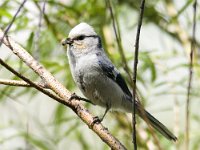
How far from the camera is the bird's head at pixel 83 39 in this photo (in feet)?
7.82

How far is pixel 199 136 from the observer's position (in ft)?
8.80

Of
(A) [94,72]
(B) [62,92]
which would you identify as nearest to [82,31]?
(A) [94,72]

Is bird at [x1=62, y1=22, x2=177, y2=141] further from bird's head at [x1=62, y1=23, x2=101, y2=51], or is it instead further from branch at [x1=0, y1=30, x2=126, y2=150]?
branch at [x1=0, y1=30, x2=126, y2=150]

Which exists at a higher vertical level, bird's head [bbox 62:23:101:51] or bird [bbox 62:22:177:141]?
bird's head [bbox 62:23:101:51]

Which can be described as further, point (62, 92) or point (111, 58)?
point (111, 58)

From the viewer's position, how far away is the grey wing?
2357 mm

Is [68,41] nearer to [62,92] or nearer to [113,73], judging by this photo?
[113,73]

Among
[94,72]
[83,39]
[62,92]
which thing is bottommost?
[62,92]

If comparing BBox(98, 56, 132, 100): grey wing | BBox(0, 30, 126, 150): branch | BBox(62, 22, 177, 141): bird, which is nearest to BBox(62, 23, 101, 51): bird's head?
BBox(62, 22, 177, 141): bird

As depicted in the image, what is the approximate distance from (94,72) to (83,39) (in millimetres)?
176

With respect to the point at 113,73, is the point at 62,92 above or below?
below

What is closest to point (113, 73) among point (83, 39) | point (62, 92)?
point (83, 39)

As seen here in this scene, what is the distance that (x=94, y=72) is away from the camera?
2352mm

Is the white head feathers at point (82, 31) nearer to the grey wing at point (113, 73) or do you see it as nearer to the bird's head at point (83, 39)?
the bird's head at point (83, 39)
